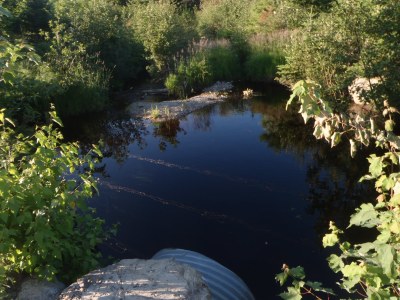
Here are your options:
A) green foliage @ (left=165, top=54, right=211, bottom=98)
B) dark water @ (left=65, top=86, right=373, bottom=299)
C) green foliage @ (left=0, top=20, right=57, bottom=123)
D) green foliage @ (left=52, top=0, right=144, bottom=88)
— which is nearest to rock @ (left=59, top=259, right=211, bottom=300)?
dark water @ (left=65, top=86, right=373, bottom=299)

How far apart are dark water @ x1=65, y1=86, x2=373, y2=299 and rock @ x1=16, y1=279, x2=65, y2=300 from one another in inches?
103

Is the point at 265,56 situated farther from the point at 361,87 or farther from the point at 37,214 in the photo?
the point at 37,214

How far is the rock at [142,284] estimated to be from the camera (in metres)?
3.43

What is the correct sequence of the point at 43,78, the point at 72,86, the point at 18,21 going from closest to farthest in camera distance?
the point at 43,78, the point at 72,86, the point at 18,21

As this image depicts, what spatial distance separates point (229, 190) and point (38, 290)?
5.22 m

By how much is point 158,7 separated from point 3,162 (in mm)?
16115

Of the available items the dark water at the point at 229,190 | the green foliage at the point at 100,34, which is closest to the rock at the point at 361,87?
the dark water at the point at 229,190

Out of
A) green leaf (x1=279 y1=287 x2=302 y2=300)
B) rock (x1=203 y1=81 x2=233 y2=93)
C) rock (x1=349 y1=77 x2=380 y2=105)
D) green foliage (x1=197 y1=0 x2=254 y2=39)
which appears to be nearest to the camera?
green leaf (x1=279 y1=287 x2=302 y2=300)

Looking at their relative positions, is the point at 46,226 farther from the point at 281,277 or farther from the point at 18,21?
the point at 18,21

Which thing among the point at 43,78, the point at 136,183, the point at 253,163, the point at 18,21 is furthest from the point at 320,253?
the point at 18,21

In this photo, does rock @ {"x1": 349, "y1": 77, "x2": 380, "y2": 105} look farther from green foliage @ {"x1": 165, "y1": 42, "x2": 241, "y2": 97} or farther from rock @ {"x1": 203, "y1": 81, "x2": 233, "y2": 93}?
green foliage @ {"x1": 165, "y1": 42, "x2": 241, "y2": 97}

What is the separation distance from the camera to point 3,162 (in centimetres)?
372

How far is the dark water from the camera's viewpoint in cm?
666

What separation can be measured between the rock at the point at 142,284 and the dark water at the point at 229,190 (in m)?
2.45
